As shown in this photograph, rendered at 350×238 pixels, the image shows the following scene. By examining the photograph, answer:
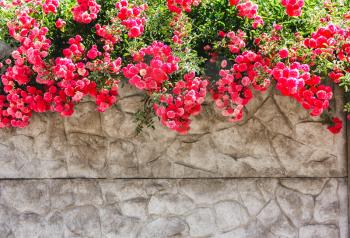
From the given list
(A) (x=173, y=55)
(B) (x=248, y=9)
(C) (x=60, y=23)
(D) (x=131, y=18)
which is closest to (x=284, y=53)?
(B) (x=248, y=9)

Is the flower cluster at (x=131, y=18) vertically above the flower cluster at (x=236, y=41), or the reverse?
the flower cluster at (x=131, y=18)

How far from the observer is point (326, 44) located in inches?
117

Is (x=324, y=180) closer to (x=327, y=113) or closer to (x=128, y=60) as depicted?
(x=327, y=113)

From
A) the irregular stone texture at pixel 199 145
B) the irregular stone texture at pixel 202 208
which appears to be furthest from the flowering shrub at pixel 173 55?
the irregular stone texture at pixel 202 208

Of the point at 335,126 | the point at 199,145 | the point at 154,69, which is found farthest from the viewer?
the point at 199,145

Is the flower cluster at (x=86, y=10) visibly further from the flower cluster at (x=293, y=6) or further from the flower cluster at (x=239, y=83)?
the flower cluster at (x=293, y=6)

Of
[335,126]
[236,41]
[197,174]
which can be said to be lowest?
[197,174]

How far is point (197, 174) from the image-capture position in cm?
339

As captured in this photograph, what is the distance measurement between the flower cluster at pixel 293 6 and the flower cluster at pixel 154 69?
2.53ft

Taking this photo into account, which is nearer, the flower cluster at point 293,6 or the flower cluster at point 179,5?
the flower cluster at point 293,6

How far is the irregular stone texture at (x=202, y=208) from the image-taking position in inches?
133

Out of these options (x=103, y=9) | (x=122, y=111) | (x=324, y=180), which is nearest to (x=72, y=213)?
(x=122, y=111)

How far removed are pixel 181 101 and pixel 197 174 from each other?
660mm

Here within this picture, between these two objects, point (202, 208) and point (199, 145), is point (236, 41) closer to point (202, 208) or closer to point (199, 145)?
point (199, 145)
